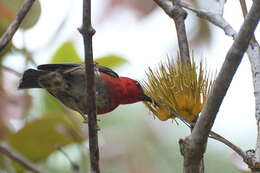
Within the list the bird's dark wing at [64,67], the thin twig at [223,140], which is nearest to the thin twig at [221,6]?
the thin twig at [223,140]

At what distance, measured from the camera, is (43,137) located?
2.86 metres

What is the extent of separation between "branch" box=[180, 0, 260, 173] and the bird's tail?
4.22ft

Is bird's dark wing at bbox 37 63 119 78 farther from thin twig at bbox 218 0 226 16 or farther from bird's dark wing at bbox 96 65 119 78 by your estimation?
thin twig at bbox 218 0 226 16

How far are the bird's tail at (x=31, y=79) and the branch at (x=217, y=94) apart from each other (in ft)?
4.22

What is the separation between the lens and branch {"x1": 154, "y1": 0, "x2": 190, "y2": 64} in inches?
78.6

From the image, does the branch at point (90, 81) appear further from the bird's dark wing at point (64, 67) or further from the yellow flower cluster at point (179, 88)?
the bird's dark wing at point (64, 67)

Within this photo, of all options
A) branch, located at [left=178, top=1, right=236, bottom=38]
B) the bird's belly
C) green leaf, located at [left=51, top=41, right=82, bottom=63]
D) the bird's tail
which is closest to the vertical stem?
branch, located at [left=178, top=1, right=236, bottom=38]

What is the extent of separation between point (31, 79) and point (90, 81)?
971mm

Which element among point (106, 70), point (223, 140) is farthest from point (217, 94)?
point (106, 70)

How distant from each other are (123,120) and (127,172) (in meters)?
0.40

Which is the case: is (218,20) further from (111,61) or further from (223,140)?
(111,61)

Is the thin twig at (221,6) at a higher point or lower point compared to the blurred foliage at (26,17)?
lower

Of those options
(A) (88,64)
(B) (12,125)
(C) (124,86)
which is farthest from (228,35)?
(B) (12,125)

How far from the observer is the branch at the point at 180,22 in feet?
6.55
